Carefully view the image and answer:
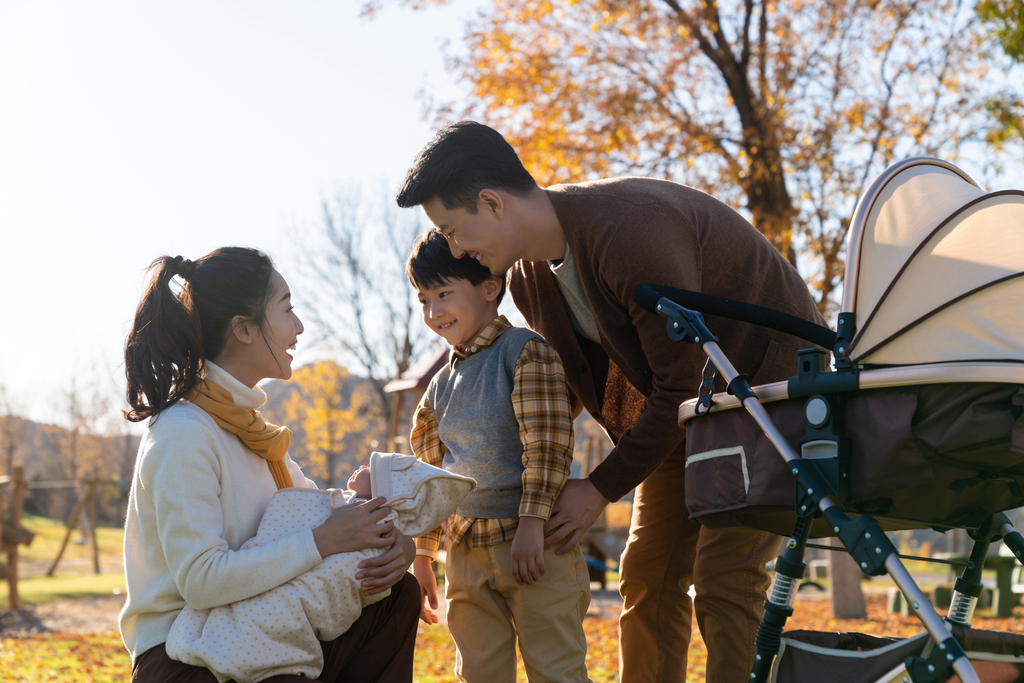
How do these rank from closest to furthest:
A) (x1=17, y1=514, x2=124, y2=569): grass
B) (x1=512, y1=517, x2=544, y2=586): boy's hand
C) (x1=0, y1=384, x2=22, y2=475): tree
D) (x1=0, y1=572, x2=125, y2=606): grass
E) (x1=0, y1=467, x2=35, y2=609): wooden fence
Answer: (x1=512, y1=517, x2=544, y2=586): boy's hand < (x1=0, y1=467, x2=35, y2=609): wooden fence < (x1=0, y1=572, x2=125, y2=606): grass < (x1=17, y1=514, x2=124, y2=569): grass < (x1=0, y1=384, x2=22, y2=475): tree

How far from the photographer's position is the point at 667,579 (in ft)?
9.77

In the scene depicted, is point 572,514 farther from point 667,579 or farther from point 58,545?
point 58,545

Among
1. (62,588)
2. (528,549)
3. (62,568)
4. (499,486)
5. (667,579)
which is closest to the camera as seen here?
(528,549)

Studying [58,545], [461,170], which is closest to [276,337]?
[461,170]

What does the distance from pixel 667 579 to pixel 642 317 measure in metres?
1.05

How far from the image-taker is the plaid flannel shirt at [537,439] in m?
2.51

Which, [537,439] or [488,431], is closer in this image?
[537,439]

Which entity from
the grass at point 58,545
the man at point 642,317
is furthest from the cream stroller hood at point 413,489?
the grass at point 58,545

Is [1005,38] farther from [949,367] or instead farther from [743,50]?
[949,367]

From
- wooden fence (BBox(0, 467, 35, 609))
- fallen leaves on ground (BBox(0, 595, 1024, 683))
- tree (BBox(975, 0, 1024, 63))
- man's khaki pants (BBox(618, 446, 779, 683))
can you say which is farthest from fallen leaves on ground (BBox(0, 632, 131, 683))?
tree (BBox(975, 0, 1024, 63))

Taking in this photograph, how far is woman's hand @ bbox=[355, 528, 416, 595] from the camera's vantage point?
2045mm

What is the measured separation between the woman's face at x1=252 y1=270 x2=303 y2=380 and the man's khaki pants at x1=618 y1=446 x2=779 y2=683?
4.75 ft

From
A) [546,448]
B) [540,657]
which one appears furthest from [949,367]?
[540,657]

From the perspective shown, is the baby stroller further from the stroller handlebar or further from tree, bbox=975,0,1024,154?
tree, bbox=975,0,1024,154
